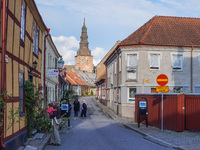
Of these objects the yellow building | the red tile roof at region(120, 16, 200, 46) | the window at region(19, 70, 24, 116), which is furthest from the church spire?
the window at region(19, 70, 24, 116)

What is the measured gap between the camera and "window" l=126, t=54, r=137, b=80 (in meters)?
22.5

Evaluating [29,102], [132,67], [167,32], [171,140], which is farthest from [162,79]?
[167,32]

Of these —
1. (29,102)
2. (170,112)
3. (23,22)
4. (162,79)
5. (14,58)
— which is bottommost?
(170,112)

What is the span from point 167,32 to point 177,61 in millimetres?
2878

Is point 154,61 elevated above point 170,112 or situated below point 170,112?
above

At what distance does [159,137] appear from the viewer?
1196cm

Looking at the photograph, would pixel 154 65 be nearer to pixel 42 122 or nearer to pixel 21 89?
pixel 42 122

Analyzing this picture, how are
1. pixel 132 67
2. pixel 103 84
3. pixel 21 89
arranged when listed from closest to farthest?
pixel 21 89
pixel 132 67
pixel 103 84

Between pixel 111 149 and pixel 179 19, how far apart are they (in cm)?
2026

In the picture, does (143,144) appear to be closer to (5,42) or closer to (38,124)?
(38,124)

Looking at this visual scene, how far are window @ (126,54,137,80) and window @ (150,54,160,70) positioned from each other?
4.15 ft

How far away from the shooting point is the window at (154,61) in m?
22.6

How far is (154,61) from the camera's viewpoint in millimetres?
22625

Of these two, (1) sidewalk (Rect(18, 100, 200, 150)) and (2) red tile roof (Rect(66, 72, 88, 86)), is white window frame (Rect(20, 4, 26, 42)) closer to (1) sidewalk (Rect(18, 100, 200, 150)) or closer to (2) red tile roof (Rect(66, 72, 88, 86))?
(1) sidewalk (Rect(18, 100, 200, 150))
